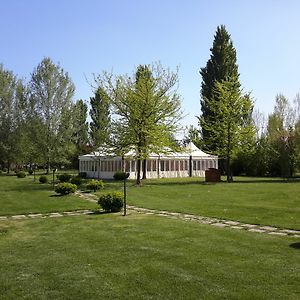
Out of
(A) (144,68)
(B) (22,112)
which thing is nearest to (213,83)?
(A) (144,68)

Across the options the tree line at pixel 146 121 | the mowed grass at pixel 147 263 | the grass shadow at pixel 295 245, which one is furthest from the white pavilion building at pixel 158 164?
the grass shadow at pixel 295 245

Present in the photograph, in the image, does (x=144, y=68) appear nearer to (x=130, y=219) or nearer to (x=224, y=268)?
(x=130, y=219)

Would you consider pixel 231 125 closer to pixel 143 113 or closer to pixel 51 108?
pixel 143 113

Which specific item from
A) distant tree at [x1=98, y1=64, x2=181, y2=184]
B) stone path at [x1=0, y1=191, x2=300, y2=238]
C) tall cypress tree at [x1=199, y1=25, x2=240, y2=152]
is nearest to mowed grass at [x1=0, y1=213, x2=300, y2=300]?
stone path at [x1=0, y1=191, x2=300, y2=238]

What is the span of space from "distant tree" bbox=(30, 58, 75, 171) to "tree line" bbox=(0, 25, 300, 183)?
0.11 meters

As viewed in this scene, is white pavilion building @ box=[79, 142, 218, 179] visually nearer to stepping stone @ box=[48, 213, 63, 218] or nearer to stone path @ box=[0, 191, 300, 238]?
stone path @ box=[0, 191, 300, 238]

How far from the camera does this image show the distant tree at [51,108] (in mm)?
45781

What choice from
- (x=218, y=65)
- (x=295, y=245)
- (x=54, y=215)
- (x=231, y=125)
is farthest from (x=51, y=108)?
(x=295, y=245)

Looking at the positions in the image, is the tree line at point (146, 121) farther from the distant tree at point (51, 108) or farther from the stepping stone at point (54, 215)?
the stepping stone at point (54, 215)

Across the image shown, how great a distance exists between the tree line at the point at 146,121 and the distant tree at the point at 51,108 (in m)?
0.11

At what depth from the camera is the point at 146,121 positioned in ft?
95.3

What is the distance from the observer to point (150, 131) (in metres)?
28.5

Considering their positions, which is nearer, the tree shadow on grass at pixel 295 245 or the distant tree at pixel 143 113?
the tree shadow on grass at pixel 295 245

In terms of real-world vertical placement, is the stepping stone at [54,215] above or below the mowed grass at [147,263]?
above
